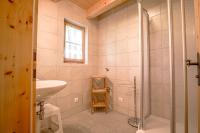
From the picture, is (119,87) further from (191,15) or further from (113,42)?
(191,15)

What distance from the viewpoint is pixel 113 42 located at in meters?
2.60

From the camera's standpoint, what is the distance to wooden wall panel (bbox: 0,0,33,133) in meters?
0.48

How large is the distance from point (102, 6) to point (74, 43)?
96 cm

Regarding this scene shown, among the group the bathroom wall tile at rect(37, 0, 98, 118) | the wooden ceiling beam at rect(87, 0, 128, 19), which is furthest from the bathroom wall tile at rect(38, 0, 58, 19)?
the wooden ceiling beam at rect(87, 0, 128, 19)

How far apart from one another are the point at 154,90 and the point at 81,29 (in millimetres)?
2011

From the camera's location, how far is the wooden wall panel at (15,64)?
0.48 metres

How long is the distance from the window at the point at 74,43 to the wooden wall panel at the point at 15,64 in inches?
70.6

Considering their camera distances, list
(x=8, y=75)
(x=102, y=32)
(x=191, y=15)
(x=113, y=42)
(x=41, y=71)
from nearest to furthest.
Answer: (x=8, y=75) < (x=191, y=15) < (x=41, y=71) < (x=113, y=42) < (x=102, y=32)

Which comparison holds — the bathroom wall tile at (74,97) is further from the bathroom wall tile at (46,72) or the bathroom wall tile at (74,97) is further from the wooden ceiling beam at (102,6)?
the wooden ceiling beam at (102,6)

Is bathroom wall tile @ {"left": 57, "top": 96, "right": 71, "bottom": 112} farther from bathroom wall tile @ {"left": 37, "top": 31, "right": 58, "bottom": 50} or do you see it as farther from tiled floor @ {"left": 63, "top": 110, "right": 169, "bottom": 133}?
bathroom wall tile @ {"left": 37, "top": 31, "right": 58, "bottom": 50}

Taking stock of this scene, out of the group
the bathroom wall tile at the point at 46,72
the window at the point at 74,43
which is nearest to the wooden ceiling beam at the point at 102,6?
the window at the point at 74,43

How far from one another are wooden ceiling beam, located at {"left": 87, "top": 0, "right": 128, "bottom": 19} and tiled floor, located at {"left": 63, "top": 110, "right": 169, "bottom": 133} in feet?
6.93

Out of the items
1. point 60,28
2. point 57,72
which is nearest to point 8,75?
point 57,72

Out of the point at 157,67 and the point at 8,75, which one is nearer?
the point at 8,75
